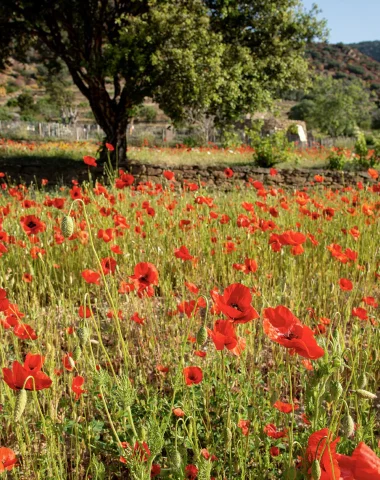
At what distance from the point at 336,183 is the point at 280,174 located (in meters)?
1.33

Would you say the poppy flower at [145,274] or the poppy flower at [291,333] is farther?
the poppy flower at [145,274]

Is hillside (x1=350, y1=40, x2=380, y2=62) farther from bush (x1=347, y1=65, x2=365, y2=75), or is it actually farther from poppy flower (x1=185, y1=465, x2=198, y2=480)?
poppy flower (x1=185, y1=465, x2=198, y2=480)

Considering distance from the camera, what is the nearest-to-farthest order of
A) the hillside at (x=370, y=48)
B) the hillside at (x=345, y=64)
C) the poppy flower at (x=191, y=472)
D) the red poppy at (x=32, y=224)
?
the poppy flower at (x=191, y=472) < the red poppy at (x=32, y=224) < the hillside at (x=345, y=64) < the hillside at (x=370, y=48)

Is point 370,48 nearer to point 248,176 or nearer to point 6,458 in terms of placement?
point 248,176

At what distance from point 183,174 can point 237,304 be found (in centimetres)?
938

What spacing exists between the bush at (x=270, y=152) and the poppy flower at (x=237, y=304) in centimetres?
1037

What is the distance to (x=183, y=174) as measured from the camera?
1035 cm

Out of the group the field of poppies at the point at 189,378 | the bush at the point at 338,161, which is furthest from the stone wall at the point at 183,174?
the field of poppies at the point at 189,378

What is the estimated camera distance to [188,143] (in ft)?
57.8

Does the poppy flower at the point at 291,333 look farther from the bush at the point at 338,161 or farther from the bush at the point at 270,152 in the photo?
the bush at the point at 338,161

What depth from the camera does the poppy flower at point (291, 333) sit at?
0.89m

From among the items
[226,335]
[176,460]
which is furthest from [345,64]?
[176,460]

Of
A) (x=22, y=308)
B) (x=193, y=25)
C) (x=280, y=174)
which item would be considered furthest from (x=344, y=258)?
(x=280, y=174)

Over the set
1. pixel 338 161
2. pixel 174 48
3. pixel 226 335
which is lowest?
pixel 226 335
